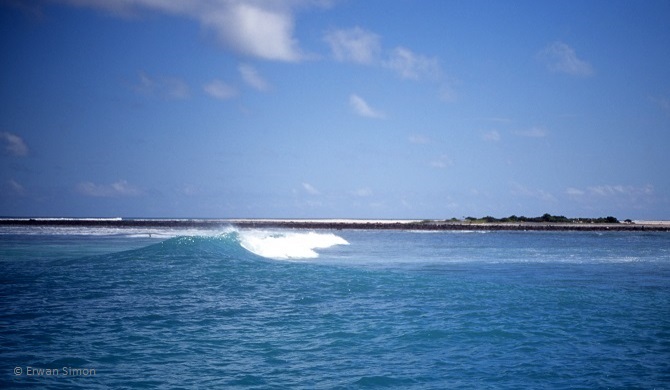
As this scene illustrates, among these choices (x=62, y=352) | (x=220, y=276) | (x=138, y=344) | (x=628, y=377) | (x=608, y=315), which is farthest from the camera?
(x=220, y=276)

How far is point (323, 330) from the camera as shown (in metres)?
10.8

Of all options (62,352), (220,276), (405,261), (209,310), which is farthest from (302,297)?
(405,261)

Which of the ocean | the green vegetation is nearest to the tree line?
the green vegetation

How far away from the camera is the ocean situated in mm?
7932

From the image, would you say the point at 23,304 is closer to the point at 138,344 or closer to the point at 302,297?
the point at 138,344

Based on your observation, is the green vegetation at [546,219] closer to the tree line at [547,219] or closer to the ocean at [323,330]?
the tree line at [547,219]

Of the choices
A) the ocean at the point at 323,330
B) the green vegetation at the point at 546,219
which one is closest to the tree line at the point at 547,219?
the green vegetation at the point at 546,219

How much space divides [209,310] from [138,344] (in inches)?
128

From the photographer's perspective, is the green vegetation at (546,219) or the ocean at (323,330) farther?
the green vegetation at (546,219)

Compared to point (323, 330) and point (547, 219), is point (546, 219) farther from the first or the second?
point (323, 330)

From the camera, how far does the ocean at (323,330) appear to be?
7932mm

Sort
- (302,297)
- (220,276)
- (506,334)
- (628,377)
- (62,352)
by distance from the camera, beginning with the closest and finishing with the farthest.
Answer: (628,377), (62,352), (506,334), (302,297), (220,276)

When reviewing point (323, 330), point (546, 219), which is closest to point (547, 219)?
point (546, 219)

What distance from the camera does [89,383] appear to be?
7.54 metres
